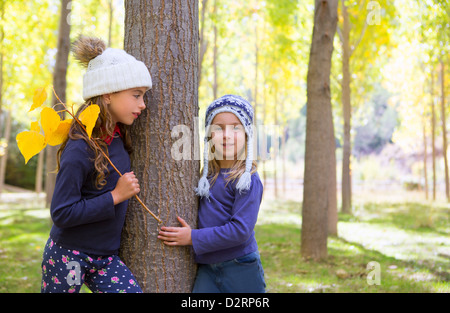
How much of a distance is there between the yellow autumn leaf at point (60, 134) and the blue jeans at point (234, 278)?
1.06 metres

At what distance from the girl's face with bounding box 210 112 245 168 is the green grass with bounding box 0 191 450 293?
244cm

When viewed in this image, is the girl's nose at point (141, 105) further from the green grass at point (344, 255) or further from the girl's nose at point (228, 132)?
the green grass at point (344, 255)

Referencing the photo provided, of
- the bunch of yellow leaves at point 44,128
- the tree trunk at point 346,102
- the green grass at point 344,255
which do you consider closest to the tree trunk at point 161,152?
Result: the bunch of yellow leaves at point 44,128

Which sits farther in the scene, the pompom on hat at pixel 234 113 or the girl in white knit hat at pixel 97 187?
the pompom on hat at pixel 234 113

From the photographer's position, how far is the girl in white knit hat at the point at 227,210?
220 centimetres

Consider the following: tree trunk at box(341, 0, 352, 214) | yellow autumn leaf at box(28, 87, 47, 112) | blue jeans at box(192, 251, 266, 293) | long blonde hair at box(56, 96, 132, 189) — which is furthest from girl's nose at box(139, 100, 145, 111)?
tree trunk at box(341, 0, 352, 214)

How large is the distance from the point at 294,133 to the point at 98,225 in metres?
47.1

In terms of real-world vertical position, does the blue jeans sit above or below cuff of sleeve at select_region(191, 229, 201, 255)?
below

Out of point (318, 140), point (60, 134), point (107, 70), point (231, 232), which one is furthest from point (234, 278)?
point (318, 140)

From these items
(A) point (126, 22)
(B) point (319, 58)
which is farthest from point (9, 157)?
(A) point (126, 22)

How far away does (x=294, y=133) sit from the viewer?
48.3m

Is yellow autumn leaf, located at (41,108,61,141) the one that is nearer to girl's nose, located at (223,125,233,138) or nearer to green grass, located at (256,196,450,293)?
girl's nose, located at (223,125,233,138)

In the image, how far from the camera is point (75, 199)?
199cm

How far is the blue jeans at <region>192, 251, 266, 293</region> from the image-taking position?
2283 millimetres
